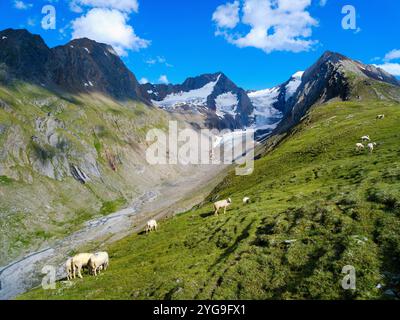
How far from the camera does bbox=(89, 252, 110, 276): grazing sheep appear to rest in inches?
1705

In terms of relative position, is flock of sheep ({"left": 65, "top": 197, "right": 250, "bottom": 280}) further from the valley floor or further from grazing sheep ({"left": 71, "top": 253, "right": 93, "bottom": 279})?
the valley floor

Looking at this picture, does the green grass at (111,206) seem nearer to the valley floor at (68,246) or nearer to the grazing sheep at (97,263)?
the valley floor at (68,246)

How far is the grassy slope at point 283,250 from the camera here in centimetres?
2541

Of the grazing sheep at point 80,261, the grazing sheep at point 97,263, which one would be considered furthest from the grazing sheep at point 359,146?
the grazing sheep at point 80,261

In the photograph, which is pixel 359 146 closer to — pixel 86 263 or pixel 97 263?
pixel 97 263

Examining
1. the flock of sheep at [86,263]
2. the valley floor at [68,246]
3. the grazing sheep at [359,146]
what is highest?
the grazing sheep at [359,146]

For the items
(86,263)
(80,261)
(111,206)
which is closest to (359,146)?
(86,263)

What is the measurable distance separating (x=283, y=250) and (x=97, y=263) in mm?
23535

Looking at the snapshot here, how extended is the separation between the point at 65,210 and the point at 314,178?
132 meters

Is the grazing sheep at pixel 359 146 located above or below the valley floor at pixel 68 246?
above

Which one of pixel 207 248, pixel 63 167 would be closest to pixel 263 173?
pixel 207 248

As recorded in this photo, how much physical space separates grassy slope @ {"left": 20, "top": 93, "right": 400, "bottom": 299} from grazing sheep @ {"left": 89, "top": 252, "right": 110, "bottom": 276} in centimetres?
140

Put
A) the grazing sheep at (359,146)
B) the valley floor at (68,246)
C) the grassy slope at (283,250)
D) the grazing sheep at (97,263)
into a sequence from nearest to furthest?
the grassy slope at (283,250), the grazing sheep at (97,263), the grazing sheep at (359,146), the valley floor at (68,246)

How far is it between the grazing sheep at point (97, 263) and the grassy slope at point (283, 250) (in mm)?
1401
